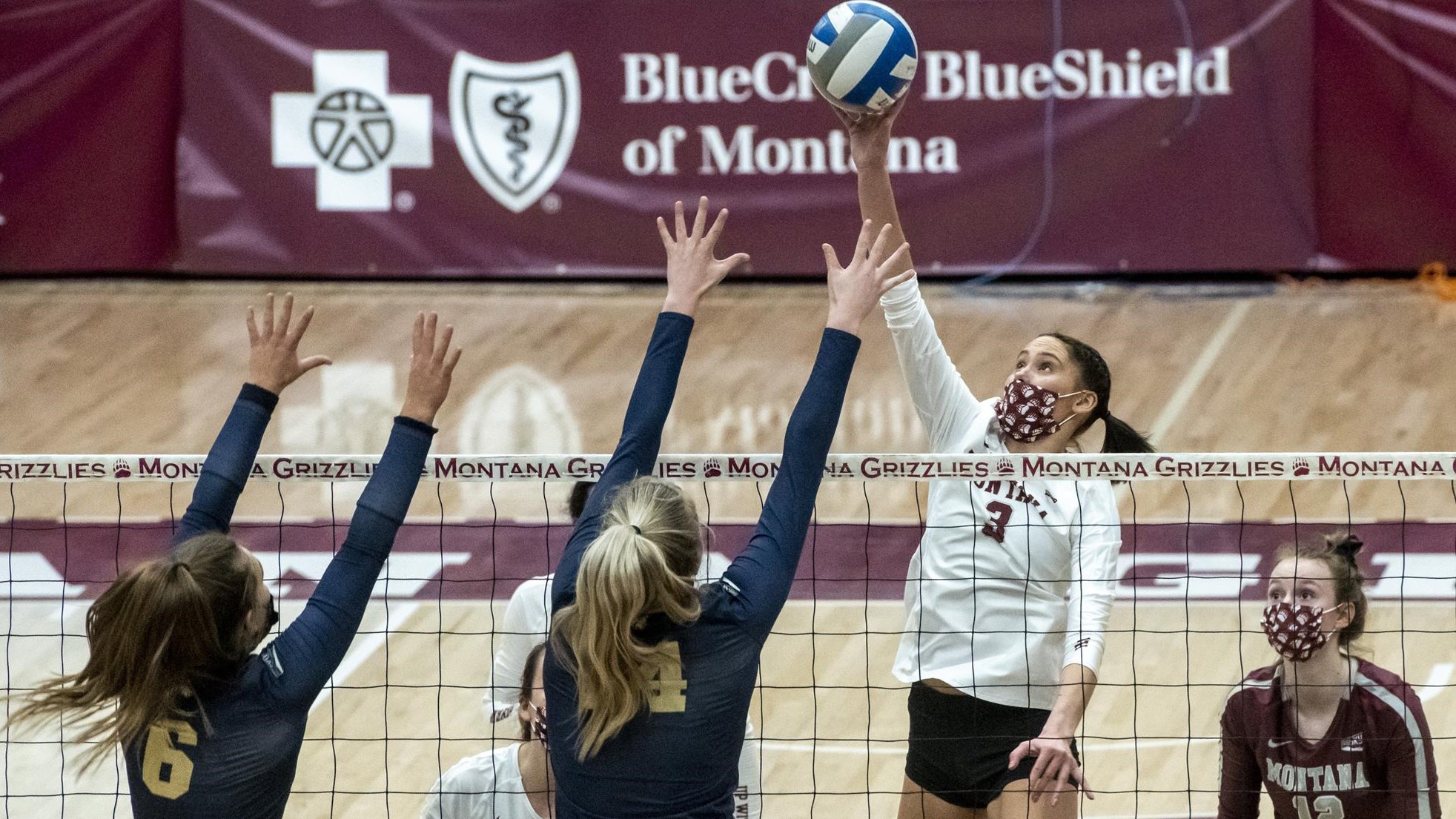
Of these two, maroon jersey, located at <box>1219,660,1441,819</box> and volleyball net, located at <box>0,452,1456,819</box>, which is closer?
maroon jersey, located at <box>1219,660,1441,819</box>

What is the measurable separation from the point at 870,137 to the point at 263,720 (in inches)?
78.5

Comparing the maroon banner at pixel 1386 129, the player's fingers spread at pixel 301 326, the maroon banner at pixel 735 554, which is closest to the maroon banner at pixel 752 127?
the maroon banner at pixel 1386 129

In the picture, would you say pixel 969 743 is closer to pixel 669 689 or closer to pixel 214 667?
pixel 669 689

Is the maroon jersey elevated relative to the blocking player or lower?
lower

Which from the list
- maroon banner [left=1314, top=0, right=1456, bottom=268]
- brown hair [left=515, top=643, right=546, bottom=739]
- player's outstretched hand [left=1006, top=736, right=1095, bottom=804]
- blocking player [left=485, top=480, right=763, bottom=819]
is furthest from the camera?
maroon banner [left=1314, top=0, right=1456, bottom=268]

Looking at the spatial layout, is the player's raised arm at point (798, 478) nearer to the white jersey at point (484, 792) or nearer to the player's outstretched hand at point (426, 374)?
the player's outstretched hand at point (426, 374)

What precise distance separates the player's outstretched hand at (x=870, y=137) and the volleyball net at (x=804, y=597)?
0.70 m

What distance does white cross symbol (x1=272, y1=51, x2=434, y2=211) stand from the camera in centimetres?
1254

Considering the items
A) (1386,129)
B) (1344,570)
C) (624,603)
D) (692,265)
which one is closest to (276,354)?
(692,265)

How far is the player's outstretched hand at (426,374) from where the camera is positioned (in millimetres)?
3311

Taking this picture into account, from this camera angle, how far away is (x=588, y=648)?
3037mm

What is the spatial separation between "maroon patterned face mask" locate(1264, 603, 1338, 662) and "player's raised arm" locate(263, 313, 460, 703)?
2.18 metres

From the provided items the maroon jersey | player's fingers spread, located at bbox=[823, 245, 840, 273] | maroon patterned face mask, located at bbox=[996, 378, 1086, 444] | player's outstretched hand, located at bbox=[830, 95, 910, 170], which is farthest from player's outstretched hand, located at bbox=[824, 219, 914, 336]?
the maroon jersey

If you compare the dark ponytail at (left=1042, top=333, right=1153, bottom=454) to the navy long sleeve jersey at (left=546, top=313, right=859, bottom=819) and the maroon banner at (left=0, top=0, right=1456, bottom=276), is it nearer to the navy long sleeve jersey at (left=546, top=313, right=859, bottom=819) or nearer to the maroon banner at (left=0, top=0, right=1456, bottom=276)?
the navy long sleeve jersey at (left=546, top=313, right=859, bottom=819)
